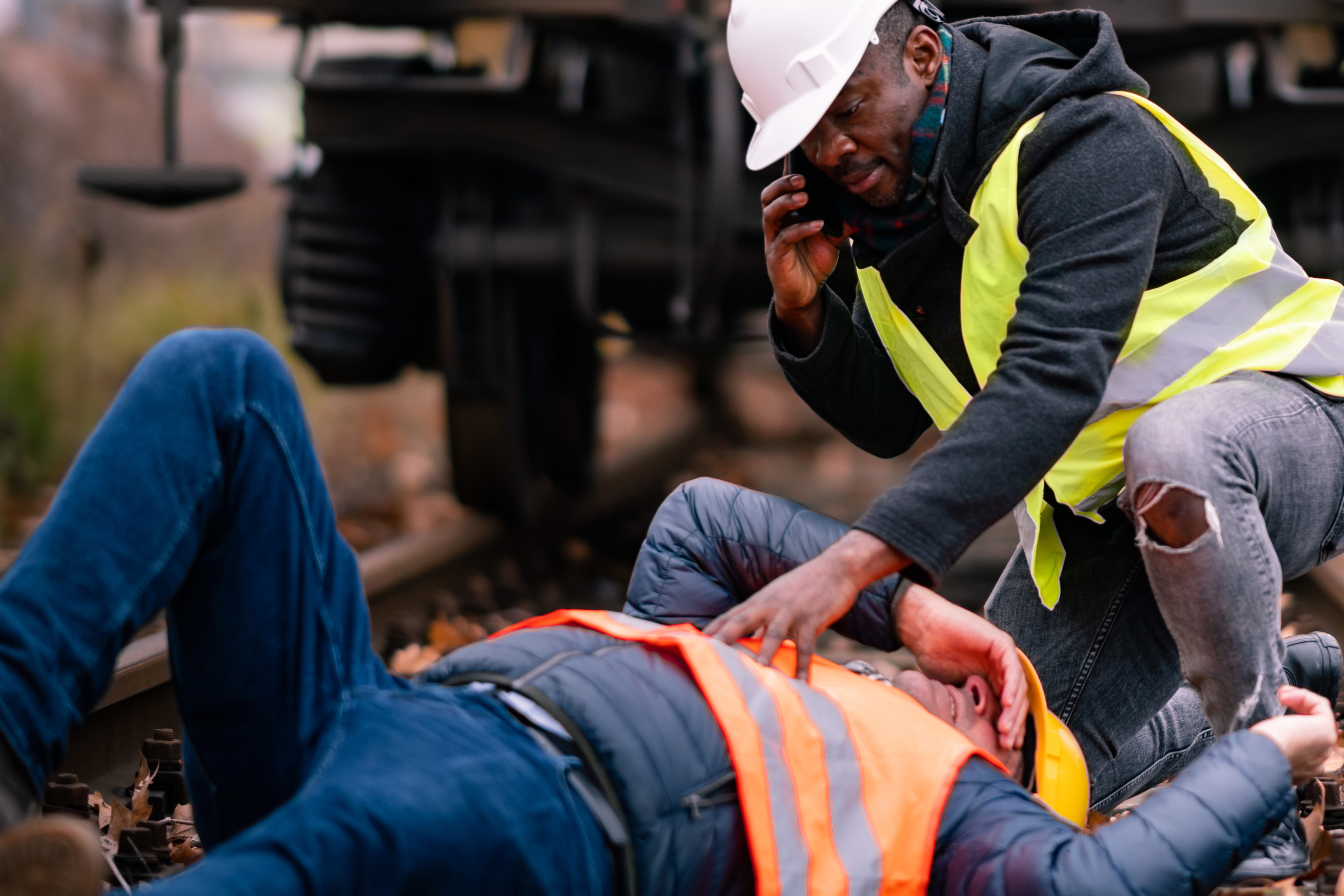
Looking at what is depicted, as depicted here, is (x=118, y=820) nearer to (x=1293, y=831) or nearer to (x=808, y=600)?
(x=808, y=600)

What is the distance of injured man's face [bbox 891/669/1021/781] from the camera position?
7.56 feet

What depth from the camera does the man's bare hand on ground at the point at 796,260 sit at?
8.71 feet

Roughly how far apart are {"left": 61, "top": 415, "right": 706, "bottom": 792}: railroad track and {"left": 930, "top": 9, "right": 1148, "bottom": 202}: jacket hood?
5.19ft

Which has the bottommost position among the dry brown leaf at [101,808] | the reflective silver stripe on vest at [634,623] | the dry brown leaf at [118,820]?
the dry brown leaf at [101,808]

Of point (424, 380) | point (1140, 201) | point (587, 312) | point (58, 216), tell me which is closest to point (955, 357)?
point (1140, 201)

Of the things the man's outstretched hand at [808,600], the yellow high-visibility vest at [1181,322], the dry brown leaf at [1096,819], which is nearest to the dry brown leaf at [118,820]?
the man's outstretched hand at [808,600]

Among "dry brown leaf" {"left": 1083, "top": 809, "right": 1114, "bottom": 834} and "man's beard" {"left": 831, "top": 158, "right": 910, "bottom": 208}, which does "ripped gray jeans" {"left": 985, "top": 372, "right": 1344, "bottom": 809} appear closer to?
"dry brown leaf" {"left": 1083, "top": 809, "right": 1114, "bottom": 834}

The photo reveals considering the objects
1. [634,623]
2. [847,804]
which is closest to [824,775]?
[847,804]

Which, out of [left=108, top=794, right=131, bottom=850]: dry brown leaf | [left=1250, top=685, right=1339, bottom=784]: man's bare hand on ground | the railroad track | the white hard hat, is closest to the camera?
[left=1250, top=685, right=1339, bottom=784]: man's bare hand on ground

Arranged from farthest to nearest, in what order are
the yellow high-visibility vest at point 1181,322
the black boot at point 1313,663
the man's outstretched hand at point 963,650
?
the black boot at point 1313,663
the yellow high-visibility vest at point 1181,322
the man's outstretched hand at point 963,650

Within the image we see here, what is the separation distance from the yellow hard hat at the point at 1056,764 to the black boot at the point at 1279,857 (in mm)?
308

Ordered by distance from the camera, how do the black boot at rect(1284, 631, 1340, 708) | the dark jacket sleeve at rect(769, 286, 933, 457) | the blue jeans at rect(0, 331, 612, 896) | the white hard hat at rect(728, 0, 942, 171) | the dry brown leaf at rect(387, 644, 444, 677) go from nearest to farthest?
the blue jeans at rect(0, 331, 612, 896), the white hard hat at rect(728, 0, 942, 171), the black boot at rect(1284, 631, 1340, 708), the dark jacket sleeve at rect(769, 286, 933, 457), the dry brown leaf at rect(387, 644, 444, 677)

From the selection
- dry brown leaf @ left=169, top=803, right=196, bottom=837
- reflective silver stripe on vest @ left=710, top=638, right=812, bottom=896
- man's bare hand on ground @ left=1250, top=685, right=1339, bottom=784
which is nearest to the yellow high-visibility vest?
man's bare hand on ground @ left=1250, top=685, right=1339, bottom=784

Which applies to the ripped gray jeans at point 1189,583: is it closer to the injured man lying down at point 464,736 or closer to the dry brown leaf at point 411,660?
the injured man lying down at point 464,736
